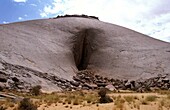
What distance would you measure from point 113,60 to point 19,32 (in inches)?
747

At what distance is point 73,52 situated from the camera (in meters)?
66.9

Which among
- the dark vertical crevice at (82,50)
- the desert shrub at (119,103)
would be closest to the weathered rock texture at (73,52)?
the dark vertical crevice at (82,50)

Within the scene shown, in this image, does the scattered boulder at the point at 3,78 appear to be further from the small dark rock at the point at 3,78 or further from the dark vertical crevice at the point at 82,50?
the dark vertical crevice at the point at 82,50

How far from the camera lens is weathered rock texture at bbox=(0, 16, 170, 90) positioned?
4791 centimetres

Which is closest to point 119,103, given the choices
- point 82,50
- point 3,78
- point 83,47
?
point 3,78

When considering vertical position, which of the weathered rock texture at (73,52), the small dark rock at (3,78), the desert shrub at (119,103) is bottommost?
the desert shrub at (119,103)

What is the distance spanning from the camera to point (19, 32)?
62.3 m

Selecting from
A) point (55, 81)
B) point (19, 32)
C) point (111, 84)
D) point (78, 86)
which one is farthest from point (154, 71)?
point (19, 32)

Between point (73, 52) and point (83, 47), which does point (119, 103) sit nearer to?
point (73, 52)

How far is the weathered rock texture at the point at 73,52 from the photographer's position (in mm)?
47906

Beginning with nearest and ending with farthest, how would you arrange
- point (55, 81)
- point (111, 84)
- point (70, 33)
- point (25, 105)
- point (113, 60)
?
point (25, 105), point (55, 81), point (111, 84), point (113, 60), point (70, 33)

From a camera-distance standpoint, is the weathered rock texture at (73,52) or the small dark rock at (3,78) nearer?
the small dark rock at (3,78)

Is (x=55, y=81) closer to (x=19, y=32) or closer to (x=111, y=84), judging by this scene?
(x=111, y=84)

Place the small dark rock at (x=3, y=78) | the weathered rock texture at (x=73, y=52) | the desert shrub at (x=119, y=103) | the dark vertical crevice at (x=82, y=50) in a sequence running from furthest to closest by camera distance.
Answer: the dark vertical crevice at (x=82, y=50) < the weathered rock texture at (x=73, y=52) < the small dark rock at (x=3, y=78) < the desert shrub at (x=119, y=103)
